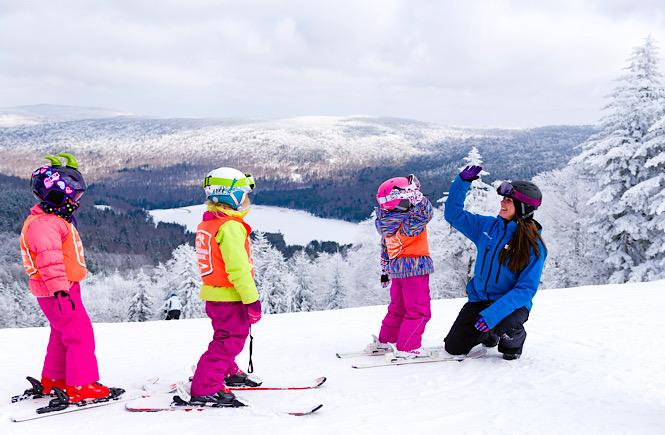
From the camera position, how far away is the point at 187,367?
5.24 m

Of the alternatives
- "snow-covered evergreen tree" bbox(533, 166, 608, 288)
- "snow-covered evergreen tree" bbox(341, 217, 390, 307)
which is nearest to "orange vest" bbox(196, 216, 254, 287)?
"snow-covered evergreen tree" bbox(533, 166, 608, 288)

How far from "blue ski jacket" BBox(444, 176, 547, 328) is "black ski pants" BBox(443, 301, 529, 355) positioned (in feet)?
0.34

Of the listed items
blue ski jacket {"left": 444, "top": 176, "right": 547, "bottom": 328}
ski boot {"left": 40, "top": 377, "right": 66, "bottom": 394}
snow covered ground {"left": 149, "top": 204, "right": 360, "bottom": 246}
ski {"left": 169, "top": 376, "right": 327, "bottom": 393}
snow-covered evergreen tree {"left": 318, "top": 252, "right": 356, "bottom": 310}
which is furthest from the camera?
snow covered ground {"left": 149, "top": 204, "right": 360, "bottom": 246}

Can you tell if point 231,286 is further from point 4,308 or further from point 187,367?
point 4,308

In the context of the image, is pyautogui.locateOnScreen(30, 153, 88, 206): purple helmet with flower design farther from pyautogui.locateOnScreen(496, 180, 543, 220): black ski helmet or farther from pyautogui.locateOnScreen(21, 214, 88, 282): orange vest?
pyautogui.locateOnScreen(496, 180, 543, 220): black ski helmet

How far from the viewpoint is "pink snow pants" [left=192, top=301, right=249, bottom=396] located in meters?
3.79

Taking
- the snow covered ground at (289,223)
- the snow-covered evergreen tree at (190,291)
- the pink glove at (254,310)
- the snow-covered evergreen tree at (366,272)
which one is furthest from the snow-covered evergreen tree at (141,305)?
the snow covered ground at (289,223)

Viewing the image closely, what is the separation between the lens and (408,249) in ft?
15.8

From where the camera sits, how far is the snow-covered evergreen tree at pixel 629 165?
17109 millimetres

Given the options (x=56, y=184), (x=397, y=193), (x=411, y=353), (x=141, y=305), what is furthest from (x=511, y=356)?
(x=141, y=305)

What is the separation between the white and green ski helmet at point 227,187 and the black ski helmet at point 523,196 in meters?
2.48

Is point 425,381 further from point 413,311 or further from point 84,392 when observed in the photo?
point 84,392

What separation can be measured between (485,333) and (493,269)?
679 mm

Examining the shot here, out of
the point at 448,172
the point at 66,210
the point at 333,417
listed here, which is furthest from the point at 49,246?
the point at 448,172
